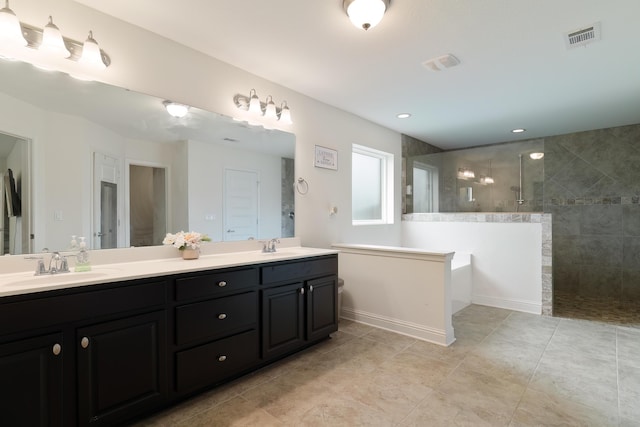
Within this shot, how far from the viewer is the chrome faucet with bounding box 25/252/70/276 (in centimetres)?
165

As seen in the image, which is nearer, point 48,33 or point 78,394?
point 78,394

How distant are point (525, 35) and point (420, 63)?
708 millimetres

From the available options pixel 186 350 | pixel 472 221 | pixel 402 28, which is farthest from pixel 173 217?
pixel 472 221

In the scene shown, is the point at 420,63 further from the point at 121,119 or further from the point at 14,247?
the point at 14,247

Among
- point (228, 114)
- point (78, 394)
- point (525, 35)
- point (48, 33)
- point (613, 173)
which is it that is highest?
point (525, 35)

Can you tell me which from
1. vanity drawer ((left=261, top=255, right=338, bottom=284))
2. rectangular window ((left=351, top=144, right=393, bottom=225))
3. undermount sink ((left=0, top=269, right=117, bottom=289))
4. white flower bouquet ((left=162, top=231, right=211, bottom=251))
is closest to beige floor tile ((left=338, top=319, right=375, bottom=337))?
vanity drawer ((left=261, top=255, right=338, bottom=284))

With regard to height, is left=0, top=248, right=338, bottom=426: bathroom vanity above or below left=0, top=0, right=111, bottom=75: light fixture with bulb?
below

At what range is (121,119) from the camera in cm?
206

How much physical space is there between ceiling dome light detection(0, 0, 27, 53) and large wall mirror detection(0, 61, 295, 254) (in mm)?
108

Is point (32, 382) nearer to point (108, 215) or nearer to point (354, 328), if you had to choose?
point (108, 215)

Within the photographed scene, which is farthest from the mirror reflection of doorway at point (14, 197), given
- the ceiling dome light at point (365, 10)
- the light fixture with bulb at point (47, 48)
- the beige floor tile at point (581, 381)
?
the beige floor tile at point (581, 381)

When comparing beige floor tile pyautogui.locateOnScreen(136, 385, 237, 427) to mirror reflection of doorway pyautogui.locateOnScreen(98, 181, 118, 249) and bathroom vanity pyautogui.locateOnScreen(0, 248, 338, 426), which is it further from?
mirror reflection of doorway pyautogui.locateOnScreen(98, 181, 118, 249)

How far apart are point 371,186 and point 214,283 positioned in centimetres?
293

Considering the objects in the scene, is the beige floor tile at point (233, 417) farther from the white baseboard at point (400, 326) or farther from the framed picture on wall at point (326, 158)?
the framed picture on wall at point (326, 158)
